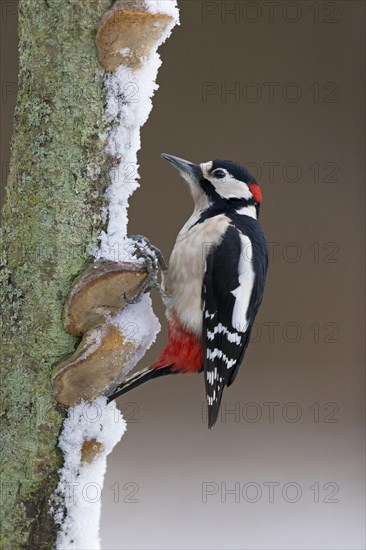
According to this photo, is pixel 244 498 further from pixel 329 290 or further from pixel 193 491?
pixel 329 290

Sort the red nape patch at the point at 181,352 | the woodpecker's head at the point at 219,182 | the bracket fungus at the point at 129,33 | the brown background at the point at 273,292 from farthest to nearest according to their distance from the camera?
the brown background at the point at 273,292 → the woodpecker's head at the point at 219,182 → the red nape patch at the point at 181,352 → the bracket fungus at the point at 129,33

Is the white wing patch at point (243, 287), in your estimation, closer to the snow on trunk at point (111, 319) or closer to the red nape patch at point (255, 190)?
the red nape patch at point (255, 190)

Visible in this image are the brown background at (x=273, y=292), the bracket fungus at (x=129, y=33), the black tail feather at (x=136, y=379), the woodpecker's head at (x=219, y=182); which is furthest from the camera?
the brown background at (x=273, y=292)

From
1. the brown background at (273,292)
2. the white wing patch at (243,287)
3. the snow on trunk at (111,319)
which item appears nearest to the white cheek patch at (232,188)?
the white wing patch at (243,287)

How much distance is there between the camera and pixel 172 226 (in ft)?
9.64

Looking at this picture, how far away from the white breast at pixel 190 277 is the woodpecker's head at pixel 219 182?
88mm

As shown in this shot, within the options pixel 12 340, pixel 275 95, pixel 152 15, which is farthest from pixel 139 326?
pixel 275 95

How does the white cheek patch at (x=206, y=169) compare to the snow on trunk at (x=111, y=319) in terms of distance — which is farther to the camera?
the white cheek patch at (x=206, y=169)

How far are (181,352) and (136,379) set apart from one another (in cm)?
22

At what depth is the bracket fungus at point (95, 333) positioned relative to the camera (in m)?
1.22

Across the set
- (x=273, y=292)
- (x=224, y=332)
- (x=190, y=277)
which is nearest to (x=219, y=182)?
(x=190, y=277)

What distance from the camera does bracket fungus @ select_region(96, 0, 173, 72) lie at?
3.92ft

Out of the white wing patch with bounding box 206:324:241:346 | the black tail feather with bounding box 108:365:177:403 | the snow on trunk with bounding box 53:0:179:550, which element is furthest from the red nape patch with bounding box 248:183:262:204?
the snow on trunk with bounding box 53:0:179:550

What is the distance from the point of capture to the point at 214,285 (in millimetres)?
1736
